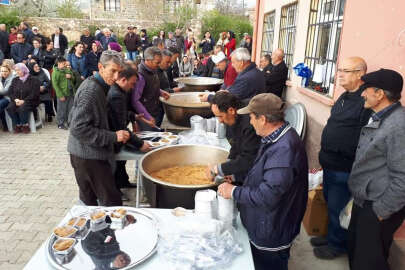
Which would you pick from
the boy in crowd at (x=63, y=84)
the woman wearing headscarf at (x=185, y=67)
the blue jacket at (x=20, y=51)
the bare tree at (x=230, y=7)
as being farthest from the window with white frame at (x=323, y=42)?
the bare tree at (x=230, y=7)

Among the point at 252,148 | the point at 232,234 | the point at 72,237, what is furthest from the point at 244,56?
the point at 72,237

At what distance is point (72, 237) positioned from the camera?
1716 mm

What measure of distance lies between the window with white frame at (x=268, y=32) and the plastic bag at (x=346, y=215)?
6408 mm

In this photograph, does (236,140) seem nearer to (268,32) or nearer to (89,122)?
(89,122)

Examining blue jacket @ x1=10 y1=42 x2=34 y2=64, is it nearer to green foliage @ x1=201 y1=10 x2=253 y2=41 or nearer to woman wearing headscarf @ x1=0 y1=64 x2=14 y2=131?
woman wearing headscarf @ x1=0 y1=64 x2=14 y2=131

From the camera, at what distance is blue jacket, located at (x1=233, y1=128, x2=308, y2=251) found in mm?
1674

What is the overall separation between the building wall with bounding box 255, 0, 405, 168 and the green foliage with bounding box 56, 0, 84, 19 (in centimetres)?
3322

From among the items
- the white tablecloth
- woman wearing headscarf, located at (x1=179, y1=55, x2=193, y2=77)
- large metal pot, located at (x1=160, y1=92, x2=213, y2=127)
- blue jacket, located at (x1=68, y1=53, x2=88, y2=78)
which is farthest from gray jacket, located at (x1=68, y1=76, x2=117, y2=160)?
woman wearing headscarf, located at (x1=179, y1=55, x2=193, y2=77)

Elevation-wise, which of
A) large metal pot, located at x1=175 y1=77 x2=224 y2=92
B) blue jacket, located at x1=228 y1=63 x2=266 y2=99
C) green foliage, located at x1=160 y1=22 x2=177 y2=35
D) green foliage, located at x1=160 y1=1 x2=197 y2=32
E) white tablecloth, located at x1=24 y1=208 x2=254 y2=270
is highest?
green foliage, located at x1=160 y1=1 x2=197 y2=32

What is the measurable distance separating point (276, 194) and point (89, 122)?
62.6 inches

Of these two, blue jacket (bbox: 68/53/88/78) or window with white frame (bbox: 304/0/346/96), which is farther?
blue jacket (bbox: 68/53/88/78)

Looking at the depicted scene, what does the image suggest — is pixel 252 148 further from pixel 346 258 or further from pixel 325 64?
pixel 325 64

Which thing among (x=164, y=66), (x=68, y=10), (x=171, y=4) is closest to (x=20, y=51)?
(x=164, y=66)

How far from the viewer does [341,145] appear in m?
2.77
